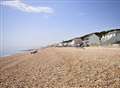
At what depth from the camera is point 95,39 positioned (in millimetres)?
64375

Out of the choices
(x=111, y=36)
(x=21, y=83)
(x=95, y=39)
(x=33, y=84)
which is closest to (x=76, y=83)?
(x=33, y=84)

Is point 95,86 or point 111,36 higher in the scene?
point 111,36

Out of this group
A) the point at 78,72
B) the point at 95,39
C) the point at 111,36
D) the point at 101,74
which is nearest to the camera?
the point at 101,74

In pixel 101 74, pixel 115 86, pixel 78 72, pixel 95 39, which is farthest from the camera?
pixel 95 39

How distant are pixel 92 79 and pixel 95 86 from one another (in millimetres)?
1088

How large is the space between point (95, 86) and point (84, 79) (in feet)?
4.33

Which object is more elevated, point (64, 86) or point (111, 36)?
point (111, 36)

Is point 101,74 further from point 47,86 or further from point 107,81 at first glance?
point 47,86

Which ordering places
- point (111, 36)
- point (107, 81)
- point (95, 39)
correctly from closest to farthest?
point (107, 81) < point (111, 36) < point (95, 39)

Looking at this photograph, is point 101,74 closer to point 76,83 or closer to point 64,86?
point 76,83

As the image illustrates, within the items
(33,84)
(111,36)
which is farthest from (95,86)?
(111,36)

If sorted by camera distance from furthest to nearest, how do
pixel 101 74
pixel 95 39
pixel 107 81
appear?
1. pixel 95 39
2. pixel 101 74
3. pixel 107 81

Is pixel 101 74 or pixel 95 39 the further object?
pixel 95 39

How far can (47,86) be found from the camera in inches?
375
